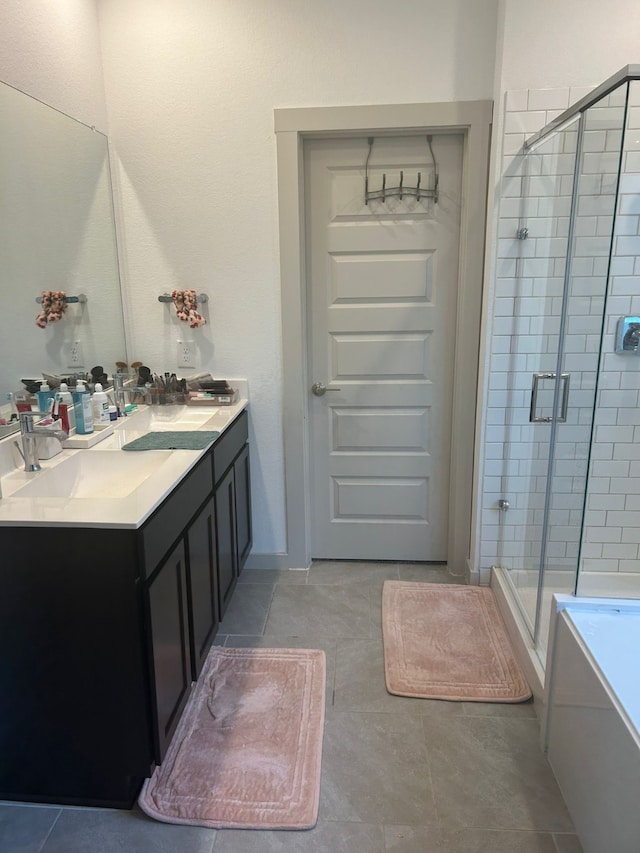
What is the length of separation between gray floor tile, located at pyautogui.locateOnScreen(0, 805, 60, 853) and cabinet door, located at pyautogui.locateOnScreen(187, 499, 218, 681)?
57 centimetres

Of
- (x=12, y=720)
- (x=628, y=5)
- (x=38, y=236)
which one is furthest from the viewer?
(x=628, y=5)

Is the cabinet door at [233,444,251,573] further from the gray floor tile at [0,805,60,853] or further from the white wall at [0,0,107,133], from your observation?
the white wall at [0,0,107,133]

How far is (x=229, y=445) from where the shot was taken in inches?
104

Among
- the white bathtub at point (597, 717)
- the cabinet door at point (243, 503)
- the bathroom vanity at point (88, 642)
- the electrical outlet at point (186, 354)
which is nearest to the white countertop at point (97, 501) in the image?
the bathroom vanity at point (88, 642)

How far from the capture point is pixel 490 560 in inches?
119

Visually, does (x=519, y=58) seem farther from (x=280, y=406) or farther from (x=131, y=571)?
(x=131, y=571)

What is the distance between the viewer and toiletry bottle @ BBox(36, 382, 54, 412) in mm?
2191

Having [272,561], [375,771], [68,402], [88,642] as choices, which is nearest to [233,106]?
[68,402]

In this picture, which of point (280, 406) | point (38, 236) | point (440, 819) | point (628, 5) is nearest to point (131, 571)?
point (440, 819)

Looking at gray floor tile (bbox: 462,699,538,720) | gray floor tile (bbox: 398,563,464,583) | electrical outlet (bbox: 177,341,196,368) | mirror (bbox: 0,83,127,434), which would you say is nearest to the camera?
mirror (bbox: 0,83,127,434)

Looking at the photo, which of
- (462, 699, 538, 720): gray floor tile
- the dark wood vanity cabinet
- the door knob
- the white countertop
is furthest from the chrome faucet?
(462, 699, 538, 720): gray floor tile

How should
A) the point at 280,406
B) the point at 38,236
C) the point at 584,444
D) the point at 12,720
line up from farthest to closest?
the point at 280,406
the point at 38,236
the point at 584,444
the point at 12,720

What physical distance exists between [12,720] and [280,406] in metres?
1.78

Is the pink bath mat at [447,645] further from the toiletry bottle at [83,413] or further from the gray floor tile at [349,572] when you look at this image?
the toiletry bottle at [83,413]
